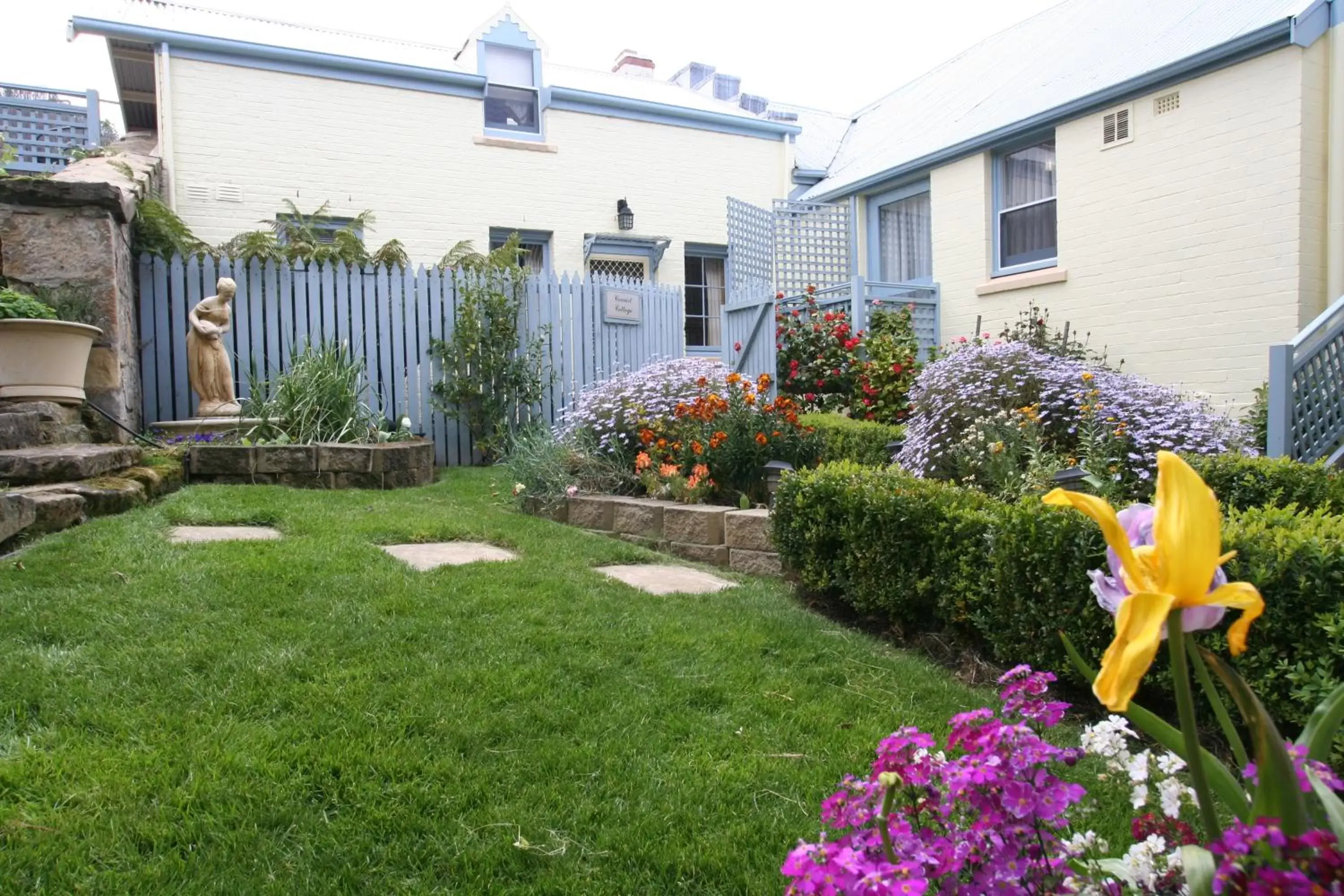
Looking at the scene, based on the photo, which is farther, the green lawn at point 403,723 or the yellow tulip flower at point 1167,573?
the green lawn at point 403,723

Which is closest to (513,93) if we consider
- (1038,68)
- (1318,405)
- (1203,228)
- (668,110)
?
(668,110)

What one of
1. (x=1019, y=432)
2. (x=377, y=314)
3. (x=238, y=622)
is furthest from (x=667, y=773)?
(x=377, y=314)

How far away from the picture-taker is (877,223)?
38.2ft

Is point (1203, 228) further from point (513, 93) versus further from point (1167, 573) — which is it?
point (513, 93)

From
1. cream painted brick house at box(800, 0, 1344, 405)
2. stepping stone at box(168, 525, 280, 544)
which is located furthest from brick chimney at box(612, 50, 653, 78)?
stepping stone at box(168, 525, 280, 544)

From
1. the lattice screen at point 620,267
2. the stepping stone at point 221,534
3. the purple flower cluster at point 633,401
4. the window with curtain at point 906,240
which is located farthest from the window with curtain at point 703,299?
the stepping stone at point 221,534

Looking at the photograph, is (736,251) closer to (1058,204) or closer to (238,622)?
(1058,204)

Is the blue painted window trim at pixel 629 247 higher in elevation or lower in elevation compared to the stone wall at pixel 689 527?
higher

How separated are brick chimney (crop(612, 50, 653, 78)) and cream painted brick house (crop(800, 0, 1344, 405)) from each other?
6.91 metres

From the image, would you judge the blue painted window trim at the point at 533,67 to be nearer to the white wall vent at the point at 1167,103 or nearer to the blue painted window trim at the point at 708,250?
the blue painted window trim at the point at 708,250

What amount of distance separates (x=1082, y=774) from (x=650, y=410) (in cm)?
463

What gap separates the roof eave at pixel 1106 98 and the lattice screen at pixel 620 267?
135 inches

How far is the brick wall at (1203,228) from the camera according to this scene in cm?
703

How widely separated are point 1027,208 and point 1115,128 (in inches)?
51.0
